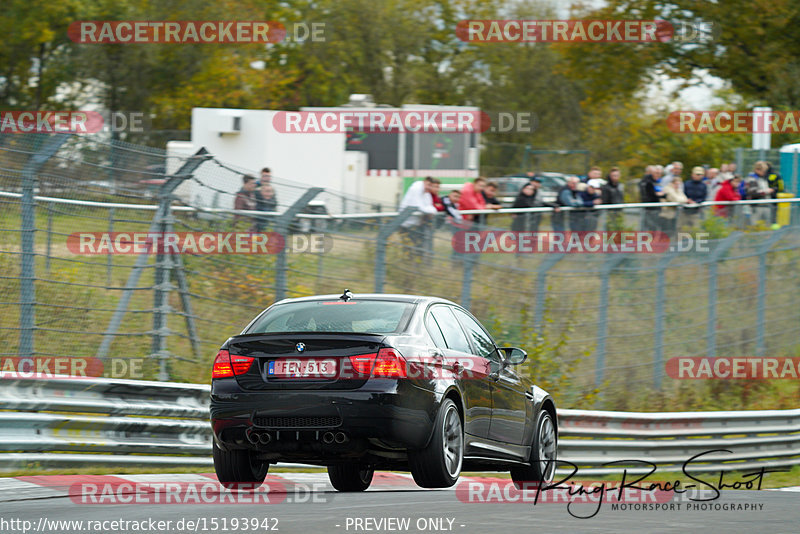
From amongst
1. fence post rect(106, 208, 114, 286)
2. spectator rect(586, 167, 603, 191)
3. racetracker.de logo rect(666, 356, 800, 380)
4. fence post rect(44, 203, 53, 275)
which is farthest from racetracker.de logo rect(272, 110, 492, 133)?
fence post rect(44, 203, 53, 275)

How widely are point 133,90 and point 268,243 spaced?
39623mm

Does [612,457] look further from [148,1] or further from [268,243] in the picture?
[148,1]

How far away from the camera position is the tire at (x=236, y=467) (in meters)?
9.38

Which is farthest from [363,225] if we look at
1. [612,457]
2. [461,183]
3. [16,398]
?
[461,183]

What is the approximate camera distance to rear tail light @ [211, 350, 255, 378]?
890 centimetres

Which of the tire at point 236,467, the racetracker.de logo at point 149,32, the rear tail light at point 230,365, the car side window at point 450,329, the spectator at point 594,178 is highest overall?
the racetracker.de logo at point 149,32

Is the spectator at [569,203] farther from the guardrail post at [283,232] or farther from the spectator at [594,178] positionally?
the guardrail post at [283,232]

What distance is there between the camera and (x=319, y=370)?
873 centimetres

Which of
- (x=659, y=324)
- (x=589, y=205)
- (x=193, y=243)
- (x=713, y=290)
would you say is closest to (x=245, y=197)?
(x=193, y=243)

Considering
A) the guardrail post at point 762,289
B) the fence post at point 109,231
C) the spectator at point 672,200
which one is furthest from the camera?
the guardrail post at point 762,289

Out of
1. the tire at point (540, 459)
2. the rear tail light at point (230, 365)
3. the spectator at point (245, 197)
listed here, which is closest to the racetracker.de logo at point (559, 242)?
the spectator at point (245, 197)

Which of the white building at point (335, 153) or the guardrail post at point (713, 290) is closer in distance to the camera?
the guardrail post at point (713, 290)

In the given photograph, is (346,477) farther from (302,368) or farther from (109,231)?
(109,231)

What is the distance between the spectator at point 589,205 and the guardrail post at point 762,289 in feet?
8.70
